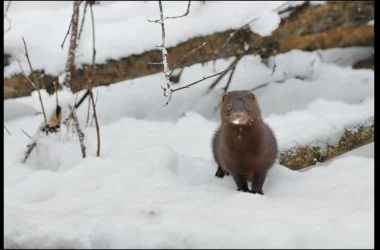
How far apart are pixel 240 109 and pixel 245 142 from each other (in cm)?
19

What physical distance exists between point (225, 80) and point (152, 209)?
3.81 meters

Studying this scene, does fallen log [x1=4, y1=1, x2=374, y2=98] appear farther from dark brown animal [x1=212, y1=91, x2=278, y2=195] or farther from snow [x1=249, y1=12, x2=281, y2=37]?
dark brown animal [x1=212, y1=91, x2=278, y2=195]

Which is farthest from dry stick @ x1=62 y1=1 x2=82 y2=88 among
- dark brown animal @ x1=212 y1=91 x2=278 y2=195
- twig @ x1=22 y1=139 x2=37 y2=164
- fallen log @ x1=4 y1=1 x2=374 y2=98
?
dark brown animal @ x1=212 y1=91 x2=278 y2=195

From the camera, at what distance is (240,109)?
3.00m

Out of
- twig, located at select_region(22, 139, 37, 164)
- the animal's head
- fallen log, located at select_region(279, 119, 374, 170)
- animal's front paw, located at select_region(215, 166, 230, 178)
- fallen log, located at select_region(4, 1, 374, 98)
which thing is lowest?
fallen log, located at select_region(279, 119, 374, 170)

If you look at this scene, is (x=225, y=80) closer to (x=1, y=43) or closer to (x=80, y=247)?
(x=1, y=43)

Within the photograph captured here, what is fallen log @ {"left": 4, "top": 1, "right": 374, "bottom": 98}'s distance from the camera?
15.4ft

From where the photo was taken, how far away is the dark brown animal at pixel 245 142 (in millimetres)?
3031

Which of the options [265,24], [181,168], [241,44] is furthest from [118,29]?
[181,168]

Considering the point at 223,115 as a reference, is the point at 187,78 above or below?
below

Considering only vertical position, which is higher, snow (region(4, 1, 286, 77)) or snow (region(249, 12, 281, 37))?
snow (region(4, 1, 286, 77))

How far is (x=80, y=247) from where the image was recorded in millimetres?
2244

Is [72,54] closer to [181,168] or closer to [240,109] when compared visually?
[181,168]
